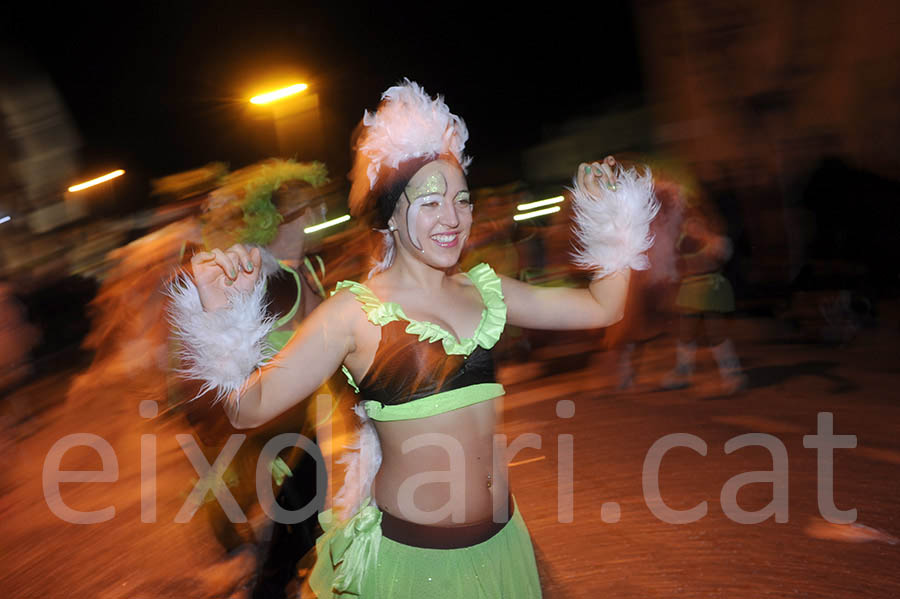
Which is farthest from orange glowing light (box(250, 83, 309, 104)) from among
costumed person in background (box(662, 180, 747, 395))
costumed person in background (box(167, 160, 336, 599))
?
costumed person in background (box(167, 160, 336, 599))

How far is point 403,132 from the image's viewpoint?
2031mm

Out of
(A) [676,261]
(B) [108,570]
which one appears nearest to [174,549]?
(B) [108,570]

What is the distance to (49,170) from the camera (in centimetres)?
786

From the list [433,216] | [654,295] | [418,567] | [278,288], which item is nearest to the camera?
[418,567]

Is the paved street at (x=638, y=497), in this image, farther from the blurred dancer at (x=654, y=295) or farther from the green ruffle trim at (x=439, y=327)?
the green ruffle trim at (x=439, y=327)

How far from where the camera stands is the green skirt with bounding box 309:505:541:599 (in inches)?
72.9

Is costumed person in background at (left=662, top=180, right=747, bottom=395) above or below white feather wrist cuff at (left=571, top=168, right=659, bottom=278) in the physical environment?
below

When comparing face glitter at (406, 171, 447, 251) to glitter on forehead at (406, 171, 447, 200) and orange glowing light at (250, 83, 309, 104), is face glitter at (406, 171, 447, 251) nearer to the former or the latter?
glitter on forehead at (406, 171, 447, 200)

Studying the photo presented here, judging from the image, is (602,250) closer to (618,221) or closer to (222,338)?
(618,221)

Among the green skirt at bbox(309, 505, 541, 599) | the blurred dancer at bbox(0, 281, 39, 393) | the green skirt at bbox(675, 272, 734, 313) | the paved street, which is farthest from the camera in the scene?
the green skirt at bbox(675, 272, 734, 313)

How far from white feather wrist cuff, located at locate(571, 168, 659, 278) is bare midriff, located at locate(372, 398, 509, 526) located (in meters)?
0.66

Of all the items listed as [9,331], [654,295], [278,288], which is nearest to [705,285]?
[654,295]

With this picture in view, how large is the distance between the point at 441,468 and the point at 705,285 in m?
4.69

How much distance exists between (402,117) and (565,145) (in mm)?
14853
